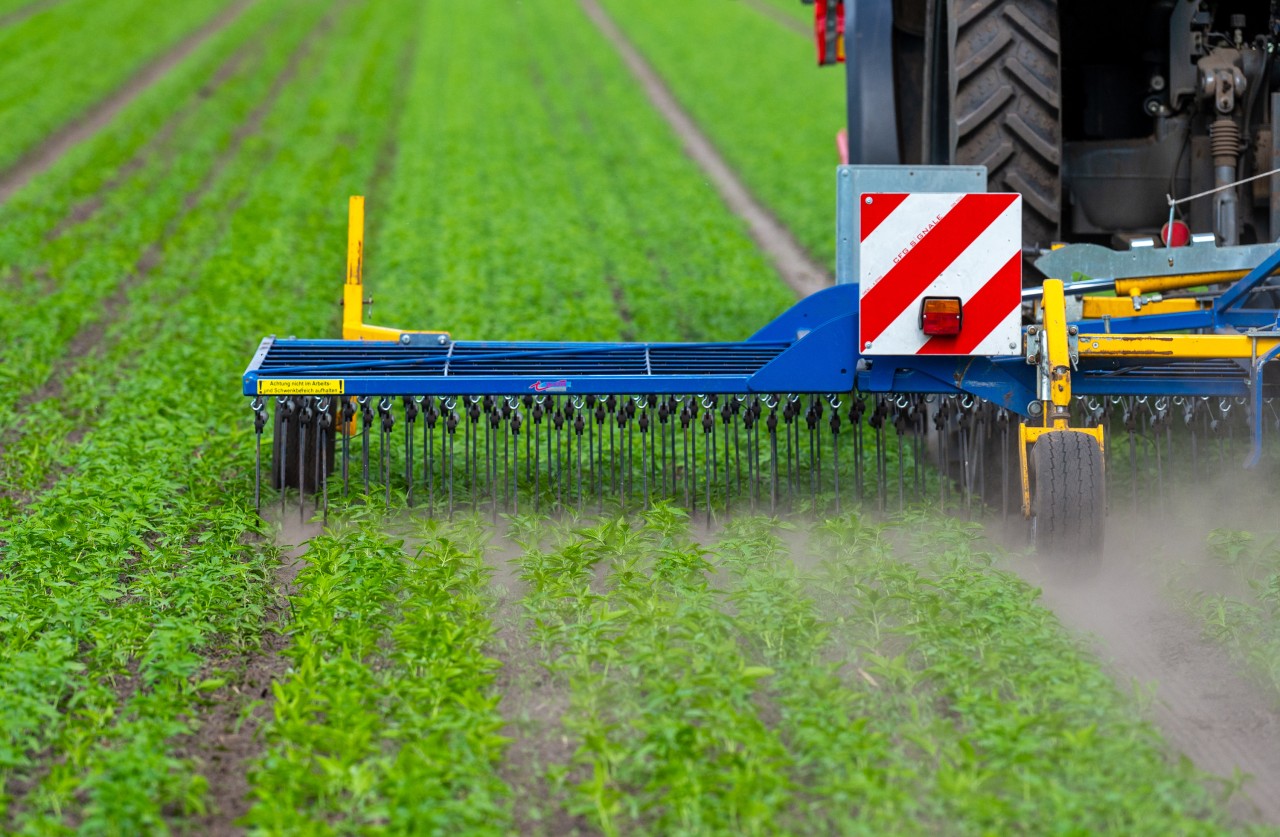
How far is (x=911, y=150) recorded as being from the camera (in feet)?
25.9

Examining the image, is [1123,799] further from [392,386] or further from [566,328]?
[566,328]

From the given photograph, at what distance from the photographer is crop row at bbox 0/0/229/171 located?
63.9 ft

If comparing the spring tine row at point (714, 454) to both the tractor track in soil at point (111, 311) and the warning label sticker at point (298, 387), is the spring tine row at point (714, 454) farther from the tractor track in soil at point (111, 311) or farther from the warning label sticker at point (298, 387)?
the tractor track in soil at point (111, 311)

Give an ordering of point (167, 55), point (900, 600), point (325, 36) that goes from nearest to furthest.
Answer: point (900, 600)
point (167, 55)
point (325, 36)

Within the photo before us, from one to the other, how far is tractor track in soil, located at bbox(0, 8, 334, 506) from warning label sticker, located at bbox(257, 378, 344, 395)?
1361mm

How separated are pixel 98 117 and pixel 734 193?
374 inches

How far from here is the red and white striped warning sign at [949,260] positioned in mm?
5488

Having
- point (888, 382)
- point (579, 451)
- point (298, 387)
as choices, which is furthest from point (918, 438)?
point (298, 387)

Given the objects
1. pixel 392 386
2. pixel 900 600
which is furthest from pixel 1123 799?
pixel 392 386

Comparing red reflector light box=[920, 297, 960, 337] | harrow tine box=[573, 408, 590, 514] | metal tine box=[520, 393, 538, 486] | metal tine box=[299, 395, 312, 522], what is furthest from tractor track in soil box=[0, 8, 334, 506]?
red reflector light box=[920, 297, 960, 337]

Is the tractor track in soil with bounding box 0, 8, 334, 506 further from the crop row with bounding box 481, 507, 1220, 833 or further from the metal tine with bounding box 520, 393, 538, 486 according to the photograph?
the crop row with bounding box 481, 507, 1220, 833

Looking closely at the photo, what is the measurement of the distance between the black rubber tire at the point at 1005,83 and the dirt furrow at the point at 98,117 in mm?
11526

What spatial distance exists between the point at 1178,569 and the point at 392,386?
2.99 m

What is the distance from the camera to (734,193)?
16.1 meters
